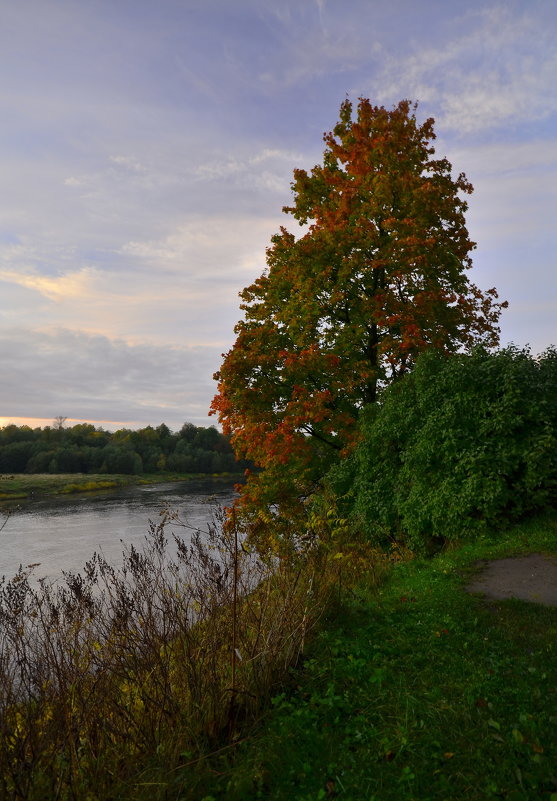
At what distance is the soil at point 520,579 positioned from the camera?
21.7 ft

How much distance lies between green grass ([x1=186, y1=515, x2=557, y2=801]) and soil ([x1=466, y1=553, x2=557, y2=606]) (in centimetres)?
76

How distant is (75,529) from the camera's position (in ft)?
78.8

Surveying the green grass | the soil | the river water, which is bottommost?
the river water

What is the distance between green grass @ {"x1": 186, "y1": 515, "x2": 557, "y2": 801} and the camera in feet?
10.5

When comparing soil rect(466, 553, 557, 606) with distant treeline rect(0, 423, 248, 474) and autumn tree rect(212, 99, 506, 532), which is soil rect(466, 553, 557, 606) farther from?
distant treeline rect(0, 423, 248, 474)

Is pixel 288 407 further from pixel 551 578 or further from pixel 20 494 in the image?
pixel 20 494

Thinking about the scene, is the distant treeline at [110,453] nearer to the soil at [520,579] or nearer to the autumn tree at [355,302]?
the autumn tree at [355,302]

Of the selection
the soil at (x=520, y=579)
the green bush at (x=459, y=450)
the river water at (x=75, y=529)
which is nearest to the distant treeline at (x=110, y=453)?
the river water at (x=75, y=529)

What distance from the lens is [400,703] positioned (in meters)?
4.01

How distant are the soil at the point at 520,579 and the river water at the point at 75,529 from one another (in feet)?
17.3

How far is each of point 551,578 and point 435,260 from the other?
26.5 feet

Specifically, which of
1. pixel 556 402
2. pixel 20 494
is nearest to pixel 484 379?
pixel 556 402

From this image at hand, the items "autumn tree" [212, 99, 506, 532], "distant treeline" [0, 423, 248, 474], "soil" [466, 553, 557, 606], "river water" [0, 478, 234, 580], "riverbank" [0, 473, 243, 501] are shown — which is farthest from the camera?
"distant treeline" [0, 423, 248, 474]

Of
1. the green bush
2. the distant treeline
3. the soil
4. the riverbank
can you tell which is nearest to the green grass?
the soil
